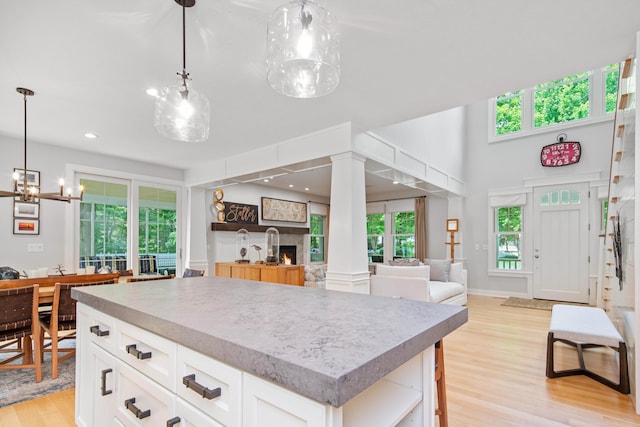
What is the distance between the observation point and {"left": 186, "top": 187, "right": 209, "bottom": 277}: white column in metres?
5.86

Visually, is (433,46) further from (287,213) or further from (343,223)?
(287,213)

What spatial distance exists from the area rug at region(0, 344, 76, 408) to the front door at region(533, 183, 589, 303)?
25.1 ft

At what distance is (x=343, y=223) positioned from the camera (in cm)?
366

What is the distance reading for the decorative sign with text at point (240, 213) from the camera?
667 cm

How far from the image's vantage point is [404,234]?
8.66 metres

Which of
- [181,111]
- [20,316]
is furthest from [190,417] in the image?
[20,316]

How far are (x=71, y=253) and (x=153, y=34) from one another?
12.6ft

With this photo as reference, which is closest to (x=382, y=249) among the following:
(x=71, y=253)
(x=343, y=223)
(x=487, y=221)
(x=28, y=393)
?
(x=487, y=221)

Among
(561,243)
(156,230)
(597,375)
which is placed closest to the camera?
(597,375)

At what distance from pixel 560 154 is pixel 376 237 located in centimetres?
460

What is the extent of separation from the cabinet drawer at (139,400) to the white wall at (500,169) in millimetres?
7380

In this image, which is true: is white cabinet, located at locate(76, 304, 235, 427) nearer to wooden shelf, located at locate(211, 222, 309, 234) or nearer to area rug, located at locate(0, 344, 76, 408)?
area rug, located at locate(0, 344, 76, 408)

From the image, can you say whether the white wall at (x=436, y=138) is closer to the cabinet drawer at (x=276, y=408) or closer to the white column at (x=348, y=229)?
the white column at (x=348, y=229)

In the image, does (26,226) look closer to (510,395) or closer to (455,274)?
(510,395)
